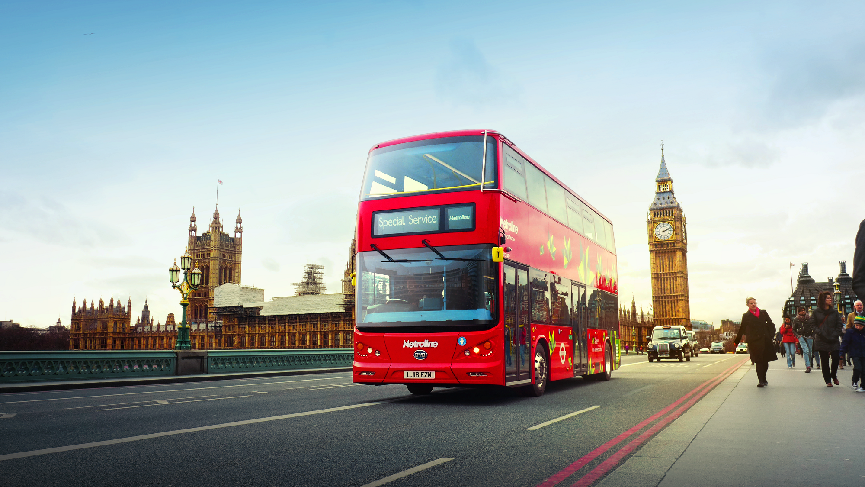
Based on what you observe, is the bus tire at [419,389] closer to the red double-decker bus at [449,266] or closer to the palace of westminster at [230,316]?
the red double-decker bus at [449,266]

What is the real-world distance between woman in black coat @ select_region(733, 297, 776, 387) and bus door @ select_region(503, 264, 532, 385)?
5256 millimetres

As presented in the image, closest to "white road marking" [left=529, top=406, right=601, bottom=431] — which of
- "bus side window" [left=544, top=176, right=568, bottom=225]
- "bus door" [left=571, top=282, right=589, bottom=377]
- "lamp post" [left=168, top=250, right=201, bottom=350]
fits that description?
"bus door" [left=571, top=282, right=589, bottom=377]

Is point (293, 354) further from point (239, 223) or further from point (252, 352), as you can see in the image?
point (239, 223)

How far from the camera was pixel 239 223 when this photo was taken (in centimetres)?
15700

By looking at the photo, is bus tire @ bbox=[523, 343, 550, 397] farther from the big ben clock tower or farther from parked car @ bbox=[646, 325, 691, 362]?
the big ben clock tower

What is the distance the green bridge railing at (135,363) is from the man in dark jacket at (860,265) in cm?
1796

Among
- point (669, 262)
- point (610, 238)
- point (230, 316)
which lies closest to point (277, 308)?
point (230, 316)

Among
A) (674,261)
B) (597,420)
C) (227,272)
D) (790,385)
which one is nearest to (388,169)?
(597,420)

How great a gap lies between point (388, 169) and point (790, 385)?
9.95 meters

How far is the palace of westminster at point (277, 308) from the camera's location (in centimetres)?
10350

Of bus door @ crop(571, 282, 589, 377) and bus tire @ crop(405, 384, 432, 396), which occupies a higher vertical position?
bus door @ crop(571, 282, 589, 377)

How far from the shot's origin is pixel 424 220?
1071 cm

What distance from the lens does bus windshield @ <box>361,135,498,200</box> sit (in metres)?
10.7

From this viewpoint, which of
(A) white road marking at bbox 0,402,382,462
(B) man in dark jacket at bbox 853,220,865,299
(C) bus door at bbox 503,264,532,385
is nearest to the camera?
(B) man in dark jacket at bbox 853,220,865,299
